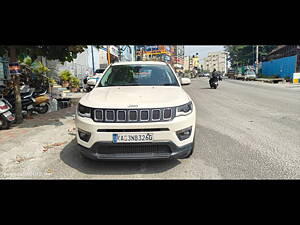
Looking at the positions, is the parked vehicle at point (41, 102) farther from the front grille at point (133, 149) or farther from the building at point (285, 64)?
the building at point (285, 64)

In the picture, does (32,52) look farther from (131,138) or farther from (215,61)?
(215,61)

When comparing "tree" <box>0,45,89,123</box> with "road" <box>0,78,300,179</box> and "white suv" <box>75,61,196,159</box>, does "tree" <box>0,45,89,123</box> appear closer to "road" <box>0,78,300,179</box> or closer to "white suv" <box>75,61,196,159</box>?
"road" <box>0,78,300,179</box>

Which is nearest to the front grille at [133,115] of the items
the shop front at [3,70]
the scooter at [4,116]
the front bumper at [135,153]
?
the front bumper at [135,153]

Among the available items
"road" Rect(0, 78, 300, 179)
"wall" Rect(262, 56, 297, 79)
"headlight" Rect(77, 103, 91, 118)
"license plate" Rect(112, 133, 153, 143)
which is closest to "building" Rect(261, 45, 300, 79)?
"wall" Rect(262, 56, 297, 79)

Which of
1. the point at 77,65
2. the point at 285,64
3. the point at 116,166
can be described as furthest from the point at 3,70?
the point at 285,64

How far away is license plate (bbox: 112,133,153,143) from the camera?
8.86 ft

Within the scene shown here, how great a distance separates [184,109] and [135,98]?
707mm

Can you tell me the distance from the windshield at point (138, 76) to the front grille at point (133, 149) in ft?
4.79

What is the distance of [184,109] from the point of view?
2957 millimetres
